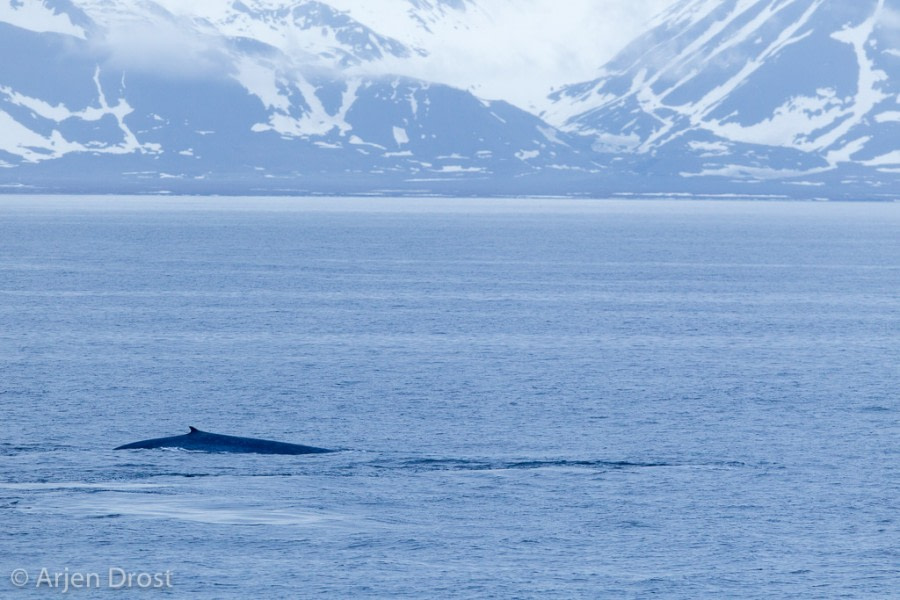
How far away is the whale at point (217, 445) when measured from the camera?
45.2 metres

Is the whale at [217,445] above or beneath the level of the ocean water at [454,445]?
above

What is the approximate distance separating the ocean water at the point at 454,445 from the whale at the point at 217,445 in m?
0.67

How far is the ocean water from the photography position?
34469 millimetres

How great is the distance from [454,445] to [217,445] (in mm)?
6543

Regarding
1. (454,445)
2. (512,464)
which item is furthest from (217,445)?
(512,464)

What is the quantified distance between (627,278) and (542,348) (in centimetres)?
4846

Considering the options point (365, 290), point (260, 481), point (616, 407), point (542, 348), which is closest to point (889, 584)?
point (260, 481)

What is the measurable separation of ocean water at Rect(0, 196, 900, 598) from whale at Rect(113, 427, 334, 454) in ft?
2.19

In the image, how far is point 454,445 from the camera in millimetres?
46938

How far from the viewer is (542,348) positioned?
71750 millimetres

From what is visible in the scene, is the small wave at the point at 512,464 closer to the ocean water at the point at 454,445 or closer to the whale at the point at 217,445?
the ocean water at the point at 454,445

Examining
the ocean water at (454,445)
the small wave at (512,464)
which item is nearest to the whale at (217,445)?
the ocean water at (454,445)

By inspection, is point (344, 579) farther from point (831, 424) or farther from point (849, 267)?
point (849, 267)

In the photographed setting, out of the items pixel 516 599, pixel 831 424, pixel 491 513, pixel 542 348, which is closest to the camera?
pixel 516 599
